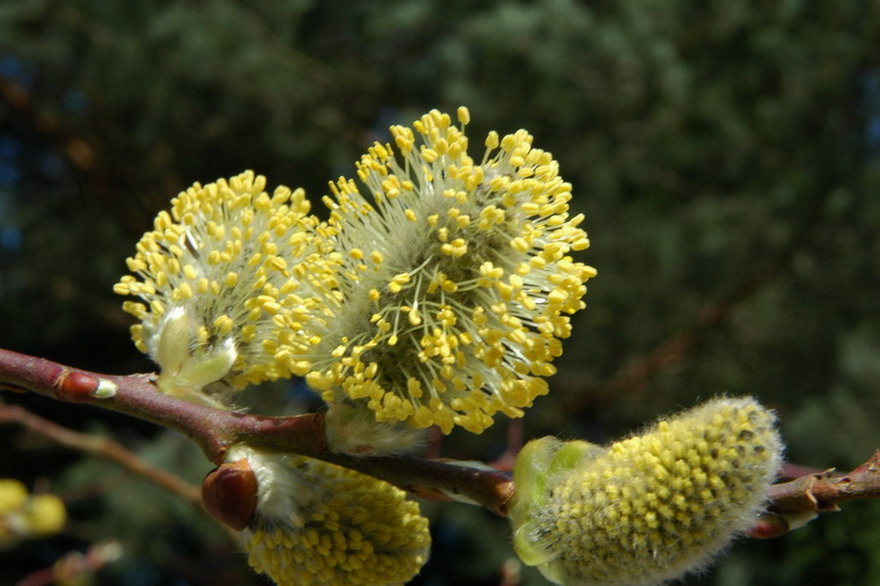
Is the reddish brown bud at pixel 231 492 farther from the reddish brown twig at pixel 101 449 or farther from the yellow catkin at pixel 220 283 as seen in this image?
the reddish brown twig at pixel 101 449

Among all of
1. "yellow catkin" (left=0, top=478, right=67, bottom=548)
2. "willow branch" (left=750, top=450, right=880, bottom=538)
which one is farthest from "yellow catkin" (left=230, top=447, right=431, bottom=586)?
"yellow catkin" (left=0, top=478, right=67, bottom=548)

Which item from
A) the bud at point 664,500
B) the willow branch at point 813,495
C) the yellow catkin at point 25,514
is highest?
the yellow catkin at point 25,514

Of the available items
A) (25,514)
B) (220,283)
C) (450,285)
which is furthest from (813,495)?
(25,514)

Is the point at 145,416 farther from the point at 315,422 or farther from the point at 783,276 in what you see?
the point at 783,276

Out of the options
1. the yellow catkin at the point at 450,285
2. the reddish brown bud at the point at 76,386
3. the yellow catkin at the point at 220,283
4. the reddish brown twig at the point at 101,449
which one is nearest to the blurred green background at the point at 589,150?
the reddish brown twig at the point at 101,449

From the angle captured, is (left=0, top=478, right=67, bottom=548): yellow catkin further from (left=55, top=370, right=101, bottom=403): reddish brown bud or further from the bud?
the bud

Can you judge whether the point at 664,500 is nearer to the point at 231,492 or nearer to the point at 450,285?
the point at 450,285
